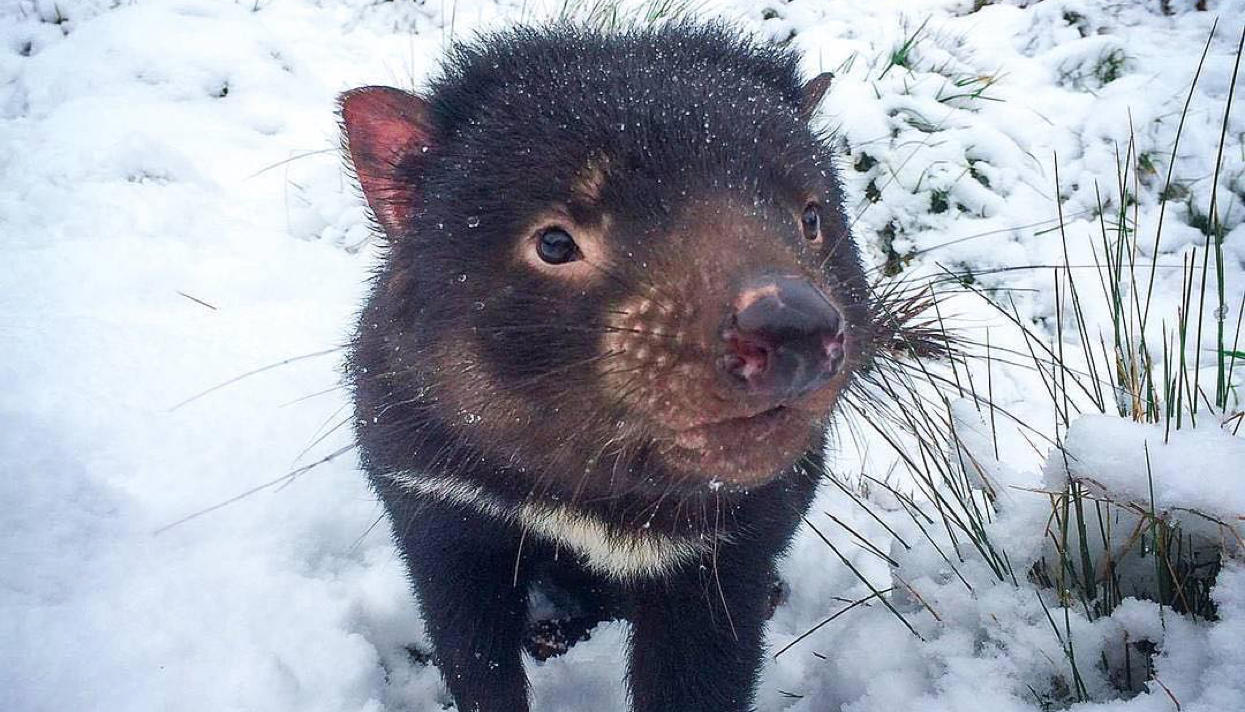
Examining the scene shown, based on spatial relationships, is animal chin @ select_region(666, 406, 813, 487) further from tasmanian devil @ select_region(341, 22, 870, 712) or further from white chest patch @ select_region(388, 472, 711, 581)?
white chest patch @ select_region(388, 472, 711, 581)

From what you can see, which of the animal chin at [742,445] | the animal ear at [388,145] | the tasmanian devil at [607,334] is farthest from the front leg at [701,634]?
the animal ear at [388,145]

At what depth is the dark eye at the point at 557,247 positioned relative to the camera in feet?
5.02

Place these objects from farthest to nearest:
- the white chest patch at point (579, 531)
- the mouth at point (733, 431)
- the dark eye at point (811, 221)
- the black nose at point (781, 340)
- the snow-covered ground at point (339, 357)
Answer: the snow-covered ground at point (339, 357) → the white chest patch at point (579, 531) → the dark eye at point (811, 221) → the mouth at point (733, 431) → the black nose at point (781, 340)

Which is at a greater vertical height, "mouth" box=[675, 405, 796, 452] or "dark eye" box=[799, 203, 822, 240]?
"dark eye" box=[799, 203, 822, 240]

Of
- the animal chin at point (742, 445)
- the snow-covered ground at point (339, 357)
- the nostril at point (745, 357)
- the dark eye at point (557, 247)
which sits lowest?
the snow-covered ground at point (339, 357)

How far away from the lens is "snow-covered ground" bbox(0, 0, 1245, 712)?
2027 mm

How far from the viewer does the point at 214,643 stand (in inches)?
92.9

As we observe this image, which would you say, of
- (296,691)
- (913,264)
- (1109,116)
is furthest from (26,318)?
(1109,116)

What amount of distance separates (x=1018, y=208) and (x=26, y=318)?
4.92m

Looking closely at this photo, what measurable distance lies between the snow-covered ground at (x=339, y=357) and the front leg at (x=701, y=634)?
378 mm

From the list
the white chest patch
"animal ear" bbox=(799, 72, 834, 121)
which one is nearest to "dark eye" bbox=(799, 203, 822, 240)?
"animal ear" bbox=(799, 72, 834, 121)

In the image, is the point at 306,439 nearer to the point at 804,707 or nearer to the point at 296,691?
the point at 296,691

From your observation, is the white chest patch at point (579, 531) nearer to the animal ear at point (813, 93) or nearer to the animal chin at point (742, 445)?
the animal chin at point (742, 445)

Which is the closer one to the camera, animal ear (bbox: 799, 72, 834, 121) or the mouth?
the mouth
